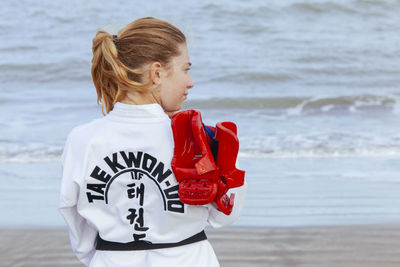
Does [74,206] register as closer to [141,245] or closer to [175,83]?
[141,245]

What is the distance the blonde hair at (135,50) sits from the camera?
1.76 m

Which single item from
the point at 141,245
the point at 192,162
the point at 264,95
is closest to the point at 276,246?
the point at 141,245

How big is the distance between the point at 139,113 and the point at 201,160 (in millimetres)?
244

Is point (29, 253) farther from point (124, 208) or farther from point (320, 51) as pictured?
point (320, 51)

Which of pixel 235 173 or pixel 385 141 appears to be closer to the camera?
pixel 235 173

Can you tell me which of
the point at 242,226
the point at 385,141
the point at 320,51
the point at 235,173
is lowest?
the point at 320,51

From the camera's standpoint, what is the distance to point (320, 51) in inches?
530

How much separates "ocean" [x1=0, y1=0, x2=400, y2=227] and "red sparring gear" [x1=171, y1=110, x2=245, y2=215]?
42 cm

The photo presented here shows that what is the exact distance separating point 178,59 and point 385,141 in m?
5.55

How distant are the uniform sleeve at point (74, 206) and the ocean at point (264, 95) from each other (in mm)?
432

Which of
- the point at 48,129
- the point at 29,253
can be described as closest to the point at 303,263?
the point at 29,253

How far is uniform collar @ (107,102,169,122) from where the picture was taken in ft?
5.75

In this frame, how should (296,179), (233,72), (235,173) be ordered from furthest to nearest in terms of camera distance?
(233,72), (296,179), (235,173)

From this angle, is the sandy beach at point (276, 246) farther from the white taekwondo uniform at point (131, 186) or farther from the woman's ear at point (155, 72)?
the woman's ear at point (155, 72)
